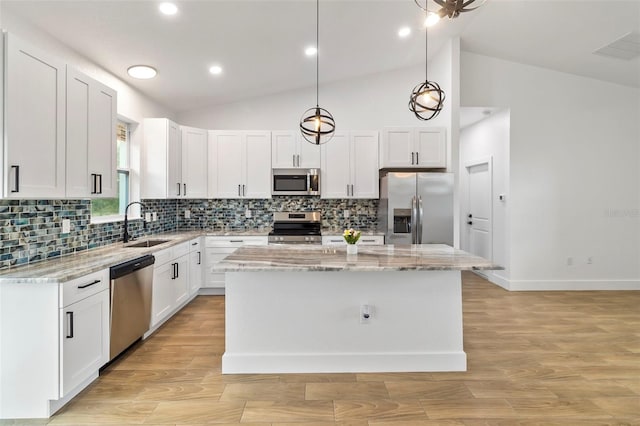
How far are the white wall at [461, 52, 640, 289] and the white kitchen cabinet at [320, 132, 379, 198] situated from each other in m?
1.65

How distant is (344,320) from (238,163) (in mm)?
3192

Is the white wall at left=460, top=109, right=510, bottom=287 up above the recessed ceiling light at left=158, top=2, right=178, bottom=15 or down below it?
below

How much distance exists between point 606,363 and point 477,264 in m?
1.57

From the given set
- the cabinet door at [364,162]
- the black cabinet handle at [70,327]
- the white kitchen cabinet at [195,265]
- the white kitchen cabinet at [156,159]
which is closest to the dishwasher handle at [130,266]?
the black cabinet handle at [70,327]

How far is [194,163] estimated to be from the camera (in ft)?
16.7

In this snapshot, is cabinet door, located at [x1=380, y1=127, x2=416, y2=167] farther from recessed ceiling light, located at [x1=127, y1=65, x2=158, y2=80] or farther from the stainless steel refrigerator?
recessed ceiling light, located at [x1=127, y1=65, x2=158, y2=80]

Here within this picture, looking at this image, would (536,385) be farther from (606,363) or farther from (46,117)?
(46,117)

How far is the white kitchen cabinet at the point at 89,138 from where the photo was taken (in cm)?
268

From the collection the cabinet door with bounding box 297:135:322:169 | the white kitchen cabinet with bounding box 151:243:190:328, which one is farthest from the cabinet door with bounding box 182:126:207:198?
the cabinet door with bounding box 297:135:322:169

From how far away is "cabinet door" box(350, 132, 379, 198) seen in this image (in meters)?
5.18

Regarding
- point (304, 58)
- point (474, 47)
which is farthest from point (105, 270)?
point (474, 47)

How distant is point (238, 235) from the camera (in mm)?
4879

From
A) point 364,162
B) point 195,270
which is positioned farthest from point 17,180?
point 364,162

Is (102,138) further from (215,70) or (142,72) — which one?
(215,70)
